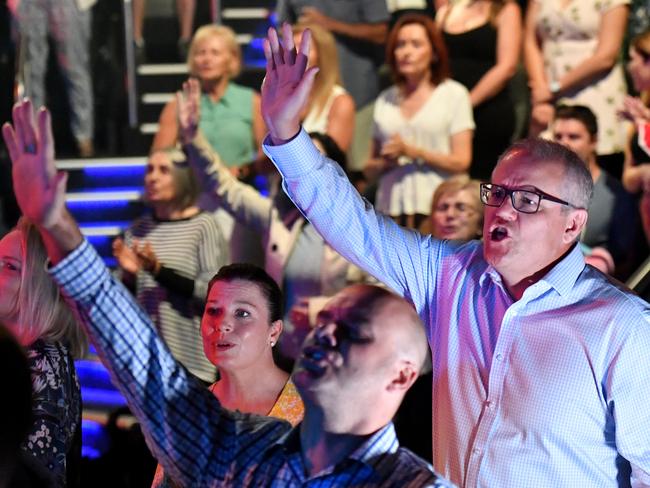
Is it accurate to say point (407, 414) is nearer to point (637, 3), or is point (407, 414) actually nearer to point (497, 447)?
point (497, 447)

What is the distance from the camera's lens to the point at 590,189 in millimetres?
3104

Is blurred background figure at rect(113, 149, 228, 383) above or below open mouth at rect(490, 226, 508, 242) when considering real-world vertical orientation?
below

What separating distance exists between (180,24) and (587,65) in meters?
3.28

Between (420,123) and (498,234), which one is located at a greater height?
(498,234)

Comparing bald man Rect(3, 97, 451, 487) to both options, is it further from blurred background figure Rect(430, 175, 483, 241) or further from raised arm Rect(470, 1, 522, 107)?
raised arm Rect(470, 1, 522, 107)

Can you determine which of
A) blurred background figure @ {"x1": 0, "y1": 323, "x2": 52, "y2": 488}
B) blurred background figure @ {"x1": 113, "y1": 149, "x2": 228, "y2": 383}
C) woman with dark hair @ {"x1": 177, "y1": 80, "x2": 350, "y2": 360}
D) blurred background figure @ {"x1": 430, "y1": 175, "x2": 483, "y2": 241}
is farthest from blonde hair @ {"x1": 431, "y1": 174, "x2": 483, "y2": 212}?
blurred background figure @ {"x1": 0, "y1": 323, "x2": 52, "y2": 488}

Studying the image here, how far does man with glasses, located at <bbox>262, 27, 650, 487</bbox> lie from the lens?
280cm

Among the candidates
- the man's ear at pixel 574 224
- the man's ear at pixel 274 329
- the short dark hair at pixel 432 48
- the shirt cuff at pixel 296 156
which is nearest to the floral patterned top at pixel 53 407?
the man's ear at pixel 274 329

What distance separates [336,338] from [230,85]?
4.38 metres

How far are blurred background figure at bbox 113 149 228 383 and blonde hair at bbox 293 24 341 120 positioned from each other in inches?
29.7

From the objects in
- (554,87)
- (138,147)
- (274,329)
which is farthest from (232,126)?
(274,329)

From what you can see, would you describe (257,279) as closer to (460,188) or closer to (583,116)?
(460,188)

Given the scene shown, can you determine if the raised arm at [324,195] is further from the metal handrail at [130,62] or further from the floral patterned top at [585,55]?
the metal handrail at [130,62]

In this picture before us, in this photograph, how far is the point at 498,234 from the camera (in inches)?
116
